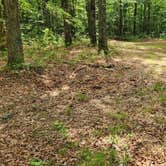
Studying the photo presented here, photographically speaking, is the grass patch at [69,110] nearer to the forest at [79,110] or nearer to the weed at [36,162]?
the forest at [79,110]

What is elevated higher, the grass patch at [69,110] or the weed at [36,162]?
the grass patch at [69,110]

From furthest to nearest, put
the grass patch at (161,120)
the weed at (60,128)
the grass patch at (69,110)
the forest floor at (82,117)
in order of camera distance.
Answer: the grass patch at (69,110) → the grass patch at (161,120) → the weed at (60,128) → the forest floor at (82,117)

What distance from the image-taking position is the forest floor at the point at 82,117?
17.7 feet

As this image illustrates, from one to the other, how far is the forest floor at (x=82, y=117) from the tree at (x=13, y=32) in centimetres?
56

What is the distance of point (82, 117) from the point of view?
22.9 feet

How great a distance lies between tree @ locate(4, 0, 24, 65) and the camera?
1023cm

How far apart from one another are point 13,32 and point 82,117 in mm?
4746

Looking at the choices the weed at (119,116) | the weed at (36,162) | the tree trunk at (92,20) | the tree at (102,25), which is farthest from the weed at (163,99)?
the tree trunk at (92,20)

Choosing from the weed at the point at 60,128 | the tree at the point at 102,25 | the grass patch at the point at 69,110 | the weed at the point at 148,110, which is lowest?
the weed at the point at 60,128

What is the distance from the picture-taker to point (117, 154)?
5.36 m

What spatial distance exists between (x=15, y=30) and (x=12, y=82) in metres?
1.97

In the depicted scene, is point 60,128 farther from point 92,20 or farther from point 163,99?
point 92,20

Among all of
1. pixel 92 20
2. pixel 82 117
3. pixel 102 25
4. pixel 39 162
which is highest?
pixel 92 20

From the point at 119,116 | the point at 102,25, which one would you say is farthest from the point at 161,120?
the point at 102,25
